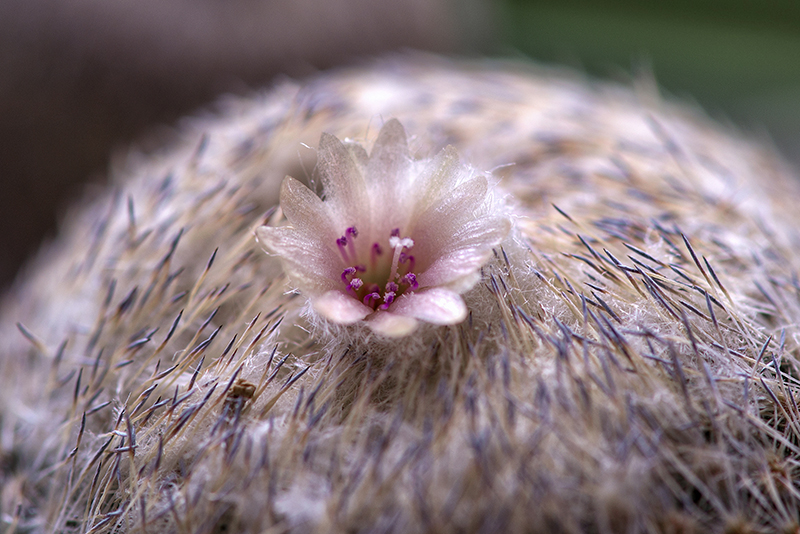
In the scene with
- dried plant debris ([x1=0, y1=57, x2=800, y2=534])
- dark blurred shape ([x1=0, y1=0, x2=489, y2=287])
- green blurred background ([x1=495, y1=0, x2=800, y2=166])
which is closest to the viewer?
dried plant debris ([x1=0, y1=57, x2=800, y2=534])

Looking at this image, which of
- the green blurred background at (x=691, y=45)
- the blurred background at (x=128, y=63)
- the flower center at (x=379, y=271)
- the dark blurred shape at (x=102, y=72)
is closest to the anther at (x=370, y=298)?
the flower center at (x=379, y=271)

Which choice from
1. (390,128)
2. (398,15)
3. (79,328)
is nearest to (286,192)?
(390,128)

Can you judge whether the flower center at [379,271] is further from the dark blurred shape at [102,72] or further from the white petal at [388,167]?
the dark blurred shape at [102,72]

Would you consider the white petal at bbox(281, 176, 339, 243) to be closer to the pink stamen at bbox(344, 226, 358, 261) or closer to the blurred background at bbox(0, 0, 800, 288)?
the pink stamen at bbox(344, 226, 358, 261)

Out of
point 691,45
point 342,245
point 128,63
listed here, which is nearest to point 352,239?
point 342,245

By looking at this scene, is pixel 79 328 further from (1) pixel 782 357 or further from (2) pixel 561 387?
(1) pixel 782 357

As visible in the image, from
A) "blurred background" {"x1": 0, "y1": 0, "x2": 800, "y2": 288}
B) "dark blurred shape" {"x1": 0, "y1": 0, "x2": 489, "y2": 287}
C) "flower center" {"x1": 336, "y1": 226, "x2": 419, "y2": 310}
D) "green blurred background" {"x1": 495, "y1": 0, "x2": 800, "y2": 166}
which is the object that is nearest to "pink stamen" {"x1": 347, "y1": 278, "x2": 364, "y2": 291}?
"flower center" {"x1": 336, "y1": 226, "x2": 419, "y2": 310}
